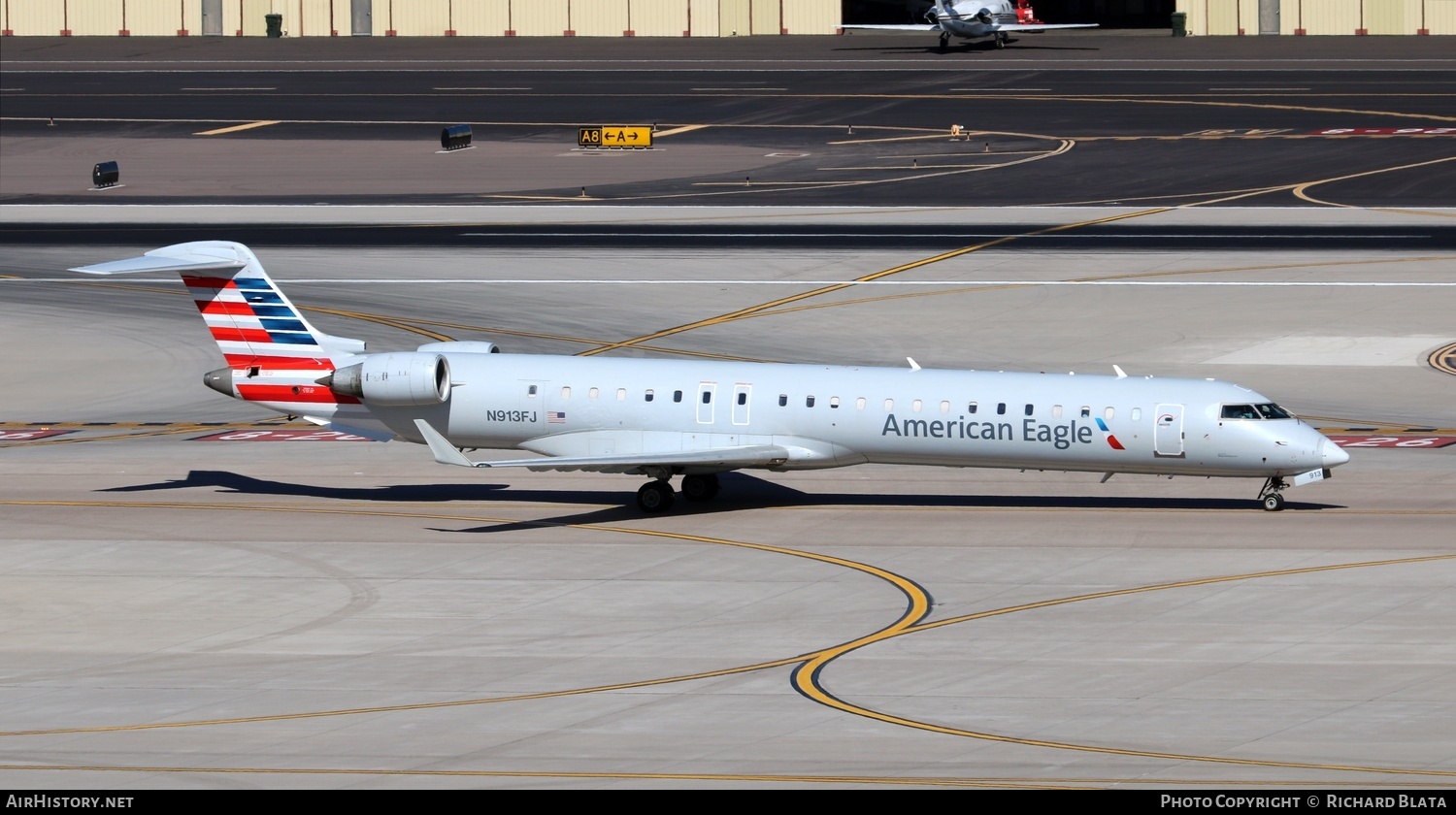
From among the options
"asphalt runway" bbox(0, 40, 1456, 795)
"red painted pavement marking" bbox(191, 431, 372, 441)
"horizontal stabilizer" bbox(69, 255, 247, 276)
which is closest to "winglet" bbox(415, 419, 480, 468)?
"asphalt runway" bbox(0, 40, 1456, 795)

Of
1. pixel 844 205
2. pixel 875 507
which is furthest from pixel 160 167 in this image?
pixel 875 507

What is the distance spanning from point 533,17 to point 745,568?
110837 millimetres

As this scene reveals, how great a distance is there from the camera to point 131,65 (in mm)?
134875

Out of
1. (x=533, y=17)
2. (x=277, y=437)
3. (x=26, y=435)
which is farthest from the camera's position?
(x=533, y=17)

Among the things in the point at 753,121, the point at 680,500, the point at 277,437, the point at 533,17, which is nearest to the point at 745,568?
the point at 680,500

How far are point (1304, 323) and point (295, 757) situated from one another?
44015 mm

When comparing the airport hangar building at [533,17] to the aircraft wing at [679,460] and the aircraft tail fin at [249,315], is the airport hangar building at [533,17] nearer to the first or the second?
the aircraft tail fin at [249,315]

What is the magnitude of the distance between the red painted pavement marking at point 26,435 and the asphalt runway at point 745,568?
13cm

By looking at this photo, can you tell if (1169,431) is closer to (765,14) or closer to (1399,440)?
(1399,440)

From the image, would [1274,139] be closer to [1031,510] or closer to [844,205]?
[844,205]

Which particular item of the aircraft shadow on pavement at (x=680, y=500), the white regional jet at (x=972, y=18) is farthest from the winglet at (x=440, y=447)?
the white regional jet at (x=972, y=18)

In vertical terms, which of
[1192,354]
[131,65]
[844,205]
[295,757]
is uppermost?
[131,65]

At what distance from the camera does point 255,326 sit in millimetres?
45344

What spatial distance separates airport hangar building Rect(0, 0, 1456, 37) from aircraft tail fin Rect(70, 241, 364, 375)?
101 m
